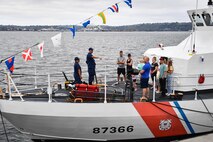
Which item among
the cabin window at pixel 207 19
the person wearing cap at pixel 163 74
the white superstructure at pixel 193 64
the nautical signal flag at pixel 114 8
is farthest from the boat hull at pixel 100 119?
the nautical signal flag at pixel 114 8

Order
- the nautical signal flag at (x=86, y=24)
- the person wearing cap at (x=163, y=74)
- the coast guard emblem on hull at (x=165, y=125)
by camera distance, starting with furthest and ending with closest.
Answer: the nautical signal flag at (x=86, y=24), the person wearing cap at (x=163, y=74), the coast guard emblem on hull at (x=165, y=125)

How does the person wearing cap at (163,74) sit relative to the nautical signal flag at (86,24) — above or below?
below

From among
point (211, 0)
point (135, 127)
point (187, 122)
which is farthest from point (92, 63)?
point (211, 0)

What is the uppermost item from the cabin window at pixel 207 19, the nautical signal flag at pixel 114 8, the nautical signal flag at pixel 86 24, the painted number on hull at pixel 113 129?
the nautical signal flag at pixel 114 8

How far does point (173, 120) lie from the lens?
953 cm

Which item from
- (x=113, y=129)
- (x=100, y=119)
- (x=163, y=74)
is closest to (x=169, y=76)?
(x=163, y=74)

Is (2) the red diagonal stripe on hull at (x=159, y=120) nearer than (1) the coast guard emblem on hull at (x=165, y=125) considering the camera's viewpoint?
Yes

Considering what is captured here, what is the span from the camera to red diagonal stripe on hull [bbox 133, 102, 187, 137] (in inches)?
359

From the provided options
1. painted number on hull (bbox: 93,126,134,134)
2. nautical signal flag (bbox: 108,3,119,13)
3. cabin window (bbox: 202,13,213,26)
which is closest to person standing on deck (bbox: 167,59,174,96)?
painted number on hull (bbox: 93,126,134,134)

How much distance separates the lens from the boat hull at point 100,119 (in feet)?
28.3

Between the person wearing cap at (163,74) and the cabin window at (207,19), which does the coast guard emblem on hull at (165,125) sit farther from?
the cabin window at (207,19)

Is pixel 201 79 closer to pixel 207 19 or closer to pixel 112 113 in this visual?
pixel 207 19

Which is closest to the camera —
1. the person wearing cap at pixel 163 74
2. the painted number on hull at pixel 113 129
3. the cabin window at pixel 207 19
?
the painted number on hull at pixel 113 129

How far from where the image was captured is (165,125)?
9508mm
